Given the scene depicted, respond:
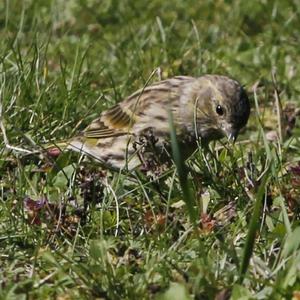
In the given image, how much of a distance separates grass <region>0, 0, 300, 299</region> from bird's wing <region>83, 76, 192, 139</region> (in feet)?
0.31

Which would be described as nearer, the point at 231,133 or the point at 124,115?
the point at 231,133

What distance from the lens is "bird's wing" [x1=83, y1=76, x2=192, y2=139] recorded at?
6012mm

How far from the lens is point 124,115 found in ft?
19.8

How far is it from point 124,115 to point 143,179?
1127 mm

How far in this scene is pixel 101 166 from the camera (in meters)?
5.57

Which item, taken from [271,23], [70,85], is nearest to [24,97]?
[70,85]

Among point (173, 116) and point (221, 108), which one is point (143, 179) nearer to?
point (173, 116)

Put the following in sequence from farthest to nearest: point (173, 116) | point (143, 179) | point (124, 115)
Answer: point (124, 115) < point (173, 116) < point (143, 179)

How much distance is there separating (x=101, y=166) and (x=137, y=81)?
1.06 meters

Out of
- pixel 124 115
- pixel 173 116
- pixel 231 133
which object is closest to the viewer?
pixel 231 133

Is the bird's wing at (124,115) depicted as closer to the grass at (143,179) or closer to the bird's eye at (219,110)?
the grass at (143,179)

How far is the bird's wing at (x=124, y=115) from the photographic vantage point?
19.7 feet

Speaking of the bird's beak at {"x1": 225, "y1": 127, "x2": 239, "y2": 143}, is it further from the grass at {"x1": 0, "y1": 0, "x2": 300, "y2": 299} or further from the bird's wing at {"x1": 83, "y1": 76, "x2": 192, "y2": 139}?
the bird's wing at {"x1": 83, "y1": 76, "x2": 192, "y2": 139}

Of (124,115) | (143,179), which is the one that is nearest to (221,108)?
(124,115)
